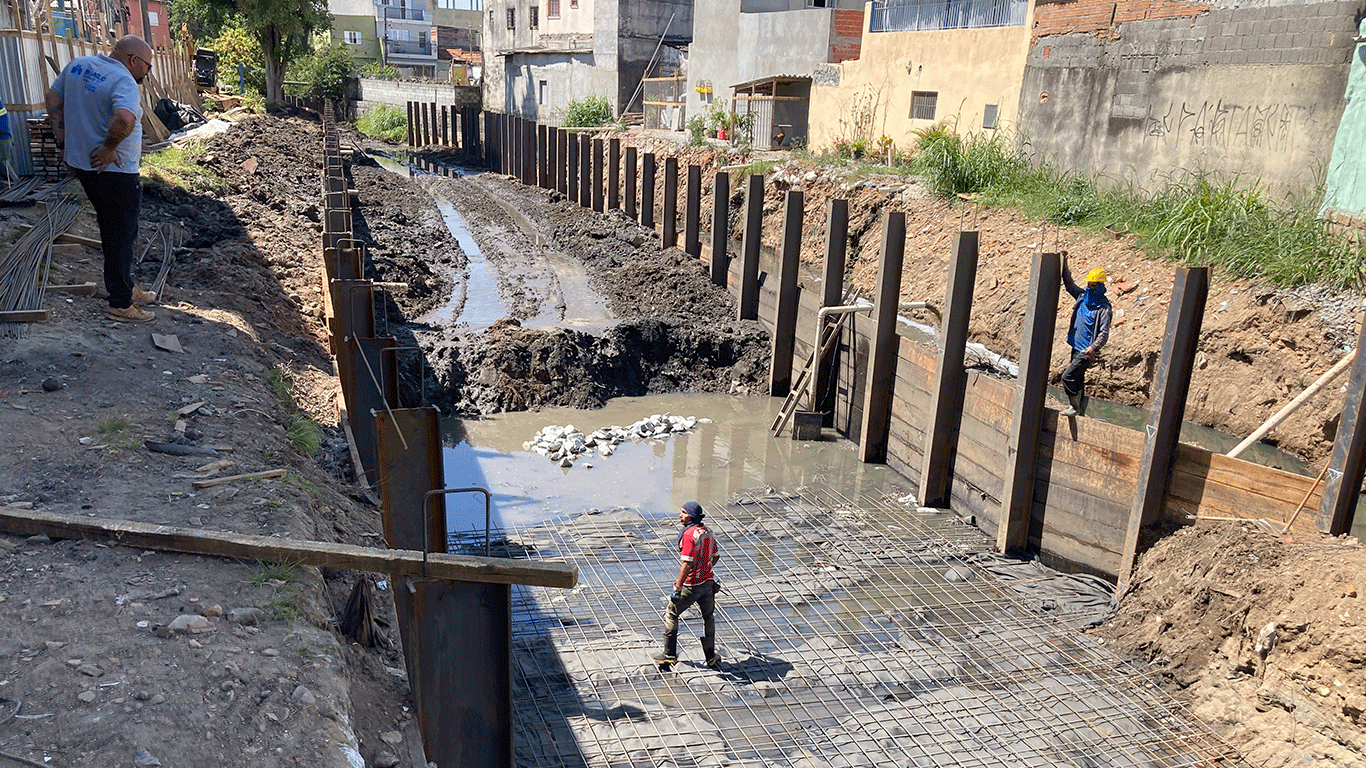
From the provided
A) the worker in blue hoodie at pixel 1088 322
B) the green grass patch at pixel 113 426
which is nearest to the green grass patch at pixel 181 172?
the green grass patch at pixel 113 426

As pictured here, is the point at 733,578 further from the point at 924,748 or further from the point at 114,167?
the point at 114,167

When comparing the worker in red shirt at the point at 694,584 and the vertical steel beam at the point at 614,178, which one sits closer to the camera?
the worker in red shirt at the point at 694,584

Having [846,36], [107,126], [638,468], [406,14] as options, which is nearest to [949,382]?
[638,468]

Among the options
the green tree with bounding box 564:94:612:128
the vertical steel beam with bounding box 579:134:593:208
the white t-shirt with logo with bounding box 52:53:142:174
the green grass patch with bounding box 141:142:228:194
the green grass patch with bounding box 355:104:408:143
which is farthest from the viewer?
A: the green grass patch with bounding box 355:104:408:143

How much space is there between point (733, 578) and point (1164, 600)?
3.13 m

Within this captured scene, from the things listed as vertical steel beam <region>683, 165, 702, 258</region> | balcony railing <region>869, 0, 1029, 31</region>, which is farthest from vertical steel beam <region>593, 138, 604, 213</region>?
balcony railing <region>869, 0, 1029, 31</region>

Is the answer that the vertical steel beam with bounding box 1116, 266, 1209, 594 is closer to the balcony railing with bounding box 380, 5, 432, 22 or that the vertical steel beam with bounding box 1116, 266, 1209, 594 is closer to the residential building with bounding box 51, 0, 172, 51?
the residential building with bounding box 51, 0, 172, 51

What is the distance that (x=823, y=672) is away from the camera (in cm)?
618

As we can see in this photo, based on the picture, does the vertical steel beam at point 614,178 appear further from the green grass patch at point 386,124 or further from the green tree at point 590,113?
the green grass patch at point 386,124

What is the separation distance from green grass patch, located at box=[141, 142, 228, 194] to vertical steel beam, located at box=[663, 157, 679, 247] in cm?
768

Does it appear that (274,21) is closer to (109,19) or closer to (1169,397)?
(109,19)

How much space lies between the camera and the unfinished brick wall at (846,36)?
67.5 ft

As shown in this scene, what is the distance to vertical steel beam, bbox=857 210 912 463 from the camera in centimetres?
950

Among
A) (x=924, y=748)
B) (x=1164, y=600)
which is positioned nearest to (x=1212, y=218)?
(x=1164, y=600)
